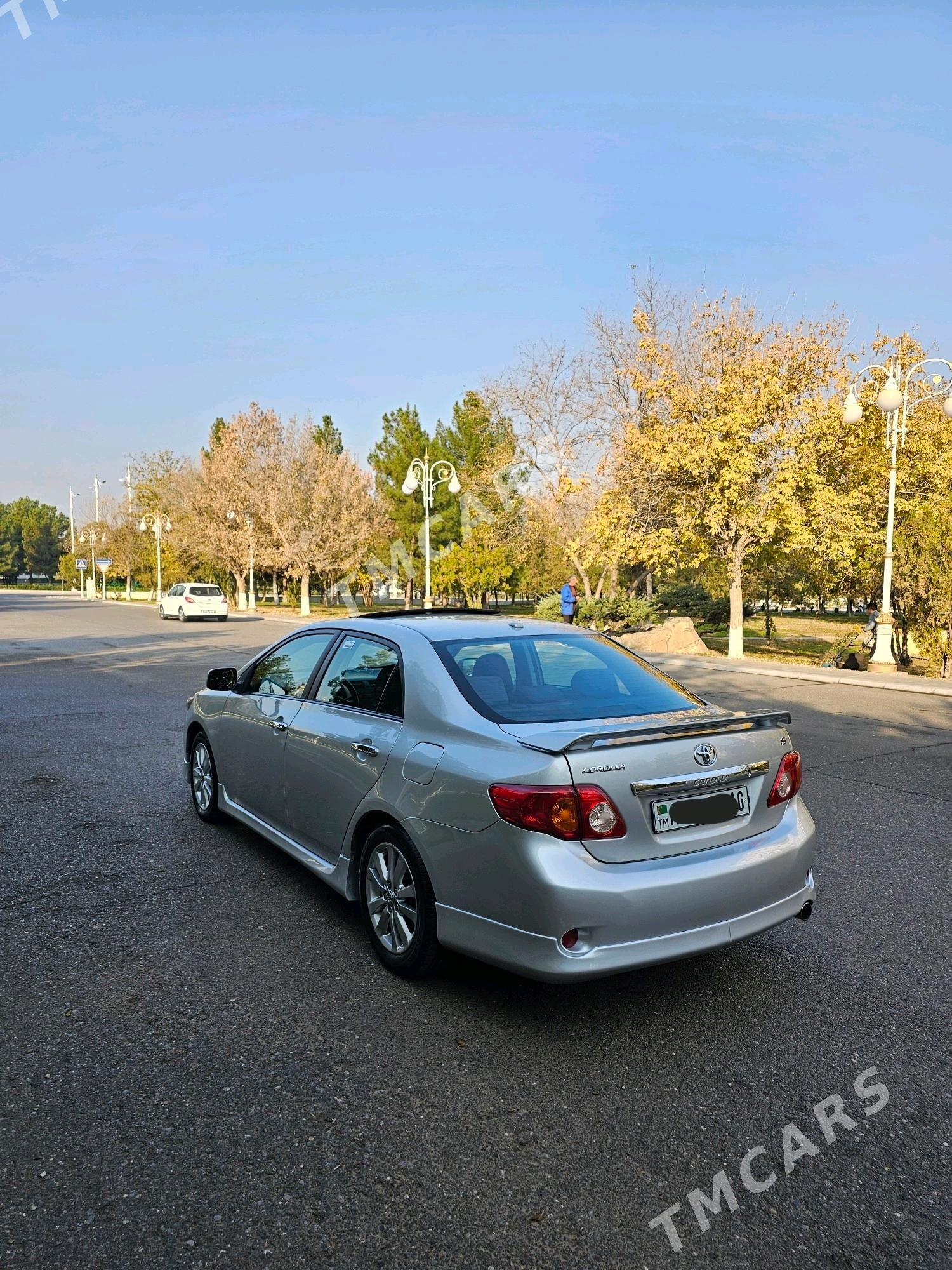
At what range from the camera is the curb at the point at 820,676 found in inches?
622

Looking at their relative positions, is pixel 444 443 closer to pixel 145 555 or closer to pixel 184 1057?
pixel 145 555

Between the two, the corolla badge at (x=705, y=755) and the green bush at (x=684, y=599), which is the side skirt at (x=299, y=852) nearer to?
the corolla badge at (x=705, y=755)

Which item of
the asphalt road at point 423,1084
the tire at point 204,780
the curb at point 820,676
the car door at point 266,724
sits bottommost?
the curb at point 820,676

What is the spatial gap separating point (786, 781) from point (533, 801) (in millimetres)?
1232

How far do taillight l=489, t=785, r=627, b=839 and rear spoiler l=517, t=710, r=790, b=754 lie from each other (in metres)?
0.15

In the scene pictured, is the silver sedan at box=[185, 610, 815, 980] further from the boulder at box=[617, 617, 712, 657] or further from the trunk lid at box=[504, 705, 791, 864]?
the boulder at box=[617, 617, 712, 657]

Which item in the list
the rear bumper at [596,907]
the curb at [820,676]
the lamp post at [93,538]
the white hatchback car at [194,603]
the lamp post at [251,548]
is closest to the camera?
the rear bumper at [596,907]

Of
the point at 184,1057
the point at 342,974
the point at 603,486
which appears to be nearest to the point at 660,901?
the point at 342,974

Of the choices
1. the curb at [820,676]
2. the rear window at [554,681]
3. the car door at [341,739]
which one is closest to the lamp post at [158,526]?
the curb at [820,676]

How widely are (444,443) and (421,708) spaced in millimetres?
49823

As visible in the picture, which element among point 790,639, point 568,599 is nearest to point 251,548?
point 790,639

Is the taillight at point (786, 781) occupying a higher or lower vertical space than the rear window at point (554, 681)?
lower

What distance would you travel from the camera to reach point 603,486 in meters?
29.6

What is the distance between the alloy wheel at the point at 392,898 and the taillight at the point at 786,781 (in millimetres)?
1501
